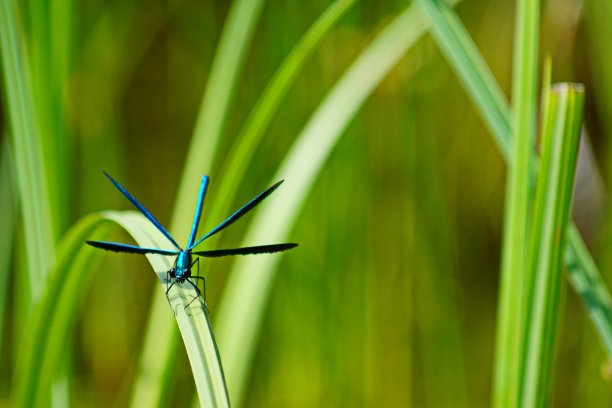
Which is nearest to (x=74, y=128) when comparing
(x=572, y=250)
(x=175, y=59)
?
(x=175, y=59)

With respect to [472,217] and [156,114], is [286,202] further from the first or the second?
[156,114]

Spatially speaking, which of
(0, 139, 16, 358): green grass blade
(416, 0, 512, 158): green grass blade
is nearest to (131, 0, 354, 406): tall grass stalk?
(416, 0, 512, 158): green grass blade

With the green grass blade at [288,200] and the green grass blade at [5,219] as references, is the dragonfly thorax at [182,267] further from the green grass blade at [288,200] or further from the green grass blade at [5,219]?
the green grass blade at [5,219]

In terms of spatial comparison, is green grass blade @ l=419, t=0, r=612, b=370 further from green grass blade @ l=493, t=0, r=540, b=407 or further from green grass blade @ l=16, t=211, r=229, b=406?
Answer: green grass blade @ l=16, t=211, r=229, b=406

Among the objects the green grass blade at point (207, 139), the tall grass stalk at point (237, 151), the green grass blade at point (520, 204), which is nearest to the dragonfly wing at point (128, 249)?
the tall grass stalk at point (237, 151)

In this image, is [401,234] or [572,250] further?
[401,234]

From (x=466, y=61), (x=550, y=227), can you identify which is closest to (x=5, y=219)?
(x=466, y=61)
